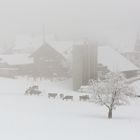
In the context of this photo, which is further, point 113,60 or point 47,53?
point 47,53

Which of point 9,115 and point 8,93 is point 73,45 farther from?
point 9,115

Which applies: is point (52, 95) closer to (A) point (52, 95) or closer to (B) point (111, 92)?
(A) point (52, 95)

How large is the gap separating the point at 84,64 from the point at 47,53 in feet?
12.7

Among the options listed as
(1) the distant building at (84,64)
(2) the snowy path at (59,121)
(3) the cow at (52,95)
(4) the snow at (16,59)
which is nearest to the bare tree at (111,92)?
(2) the snowy path at (59,121)

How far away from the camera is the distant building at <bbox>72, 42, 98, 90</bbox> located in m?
26.6

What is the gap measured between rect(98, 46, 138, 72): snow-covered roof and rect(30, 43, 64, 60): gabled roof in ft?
10.1

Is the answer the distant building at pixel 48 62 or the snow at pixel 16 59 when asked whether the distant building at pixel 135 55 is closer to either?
the distant building at pixel 48 62

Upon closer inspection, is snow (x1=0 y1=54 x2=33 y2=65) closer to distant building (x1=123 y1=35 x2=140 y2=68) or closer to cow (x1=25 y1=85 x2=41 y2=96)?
cow (x1=25 y1=85 x2=41 y2=96)

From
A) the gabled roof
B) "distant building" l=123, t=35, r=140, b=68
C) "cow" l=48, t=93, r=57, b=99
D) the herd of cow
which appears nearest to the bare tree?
the herd of cow

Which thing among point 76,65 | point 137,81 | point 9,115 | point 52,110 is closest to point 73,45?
point 76,65

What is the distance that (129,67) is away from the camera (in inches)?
1123

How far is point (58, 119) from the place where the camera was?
601 inches

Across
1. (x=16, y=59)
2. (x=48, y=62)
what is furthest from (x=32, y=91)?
(x=16, y=59)

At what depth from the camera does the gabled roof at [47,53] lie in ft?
97.9
